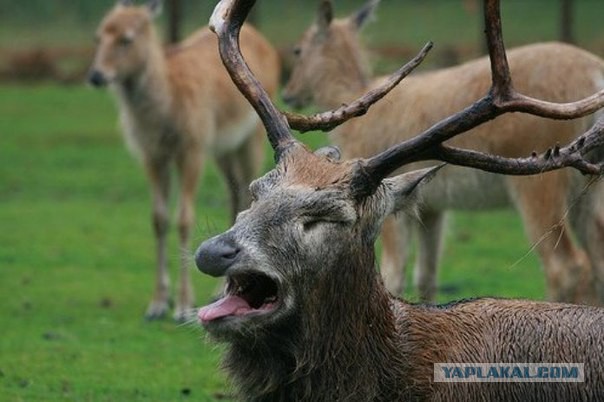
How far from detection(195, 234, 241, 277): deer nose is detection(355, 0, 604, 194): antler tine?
70 cm

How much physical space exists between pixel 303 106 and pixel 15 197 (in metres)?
7.36

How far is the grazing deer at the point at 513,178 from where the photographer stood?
34.5 ft

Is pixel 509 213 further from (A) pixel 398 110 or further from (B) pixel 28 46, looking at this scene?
(B) pixel 28 46

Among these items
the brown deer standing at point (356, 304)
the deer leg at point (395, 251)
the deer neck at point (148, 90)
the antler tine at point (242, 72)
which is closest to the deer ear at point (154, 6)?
the deer neck at point (148, 90)

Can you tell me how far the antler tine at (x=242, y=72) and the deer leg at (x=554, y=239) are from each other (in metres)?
3.82

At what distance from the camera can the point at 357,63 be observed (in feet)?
44.1

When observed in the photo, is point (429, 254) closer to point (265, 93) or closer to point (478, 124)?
point (265, 93)

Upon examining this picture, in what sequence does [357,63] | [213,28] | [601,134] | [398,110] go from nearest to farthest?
[601,134] → [213,28] → [398,110] → [357,63]

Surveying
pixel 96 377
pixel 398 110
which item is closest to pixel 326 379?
pixel 96 377

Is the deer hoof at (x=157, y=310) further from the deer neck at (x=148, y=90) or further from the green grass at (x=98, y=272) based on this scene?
the deer neck at (x=148, y=90)

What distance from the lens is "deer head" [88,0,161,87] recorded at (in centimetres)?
1485

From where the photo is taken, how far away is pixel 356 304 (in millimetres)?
6184

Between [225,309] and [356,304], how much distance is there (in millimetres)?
664

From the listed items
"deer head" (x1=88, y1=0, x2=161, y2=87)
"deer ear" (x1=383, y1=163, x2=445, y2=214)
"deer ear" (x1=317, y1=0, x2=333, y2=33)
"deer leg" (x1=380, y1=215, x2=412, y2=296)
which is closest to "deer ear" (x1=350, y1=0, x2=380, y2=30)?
"deer ear" (x1=317, y1=0, x2=333, y2=33)
